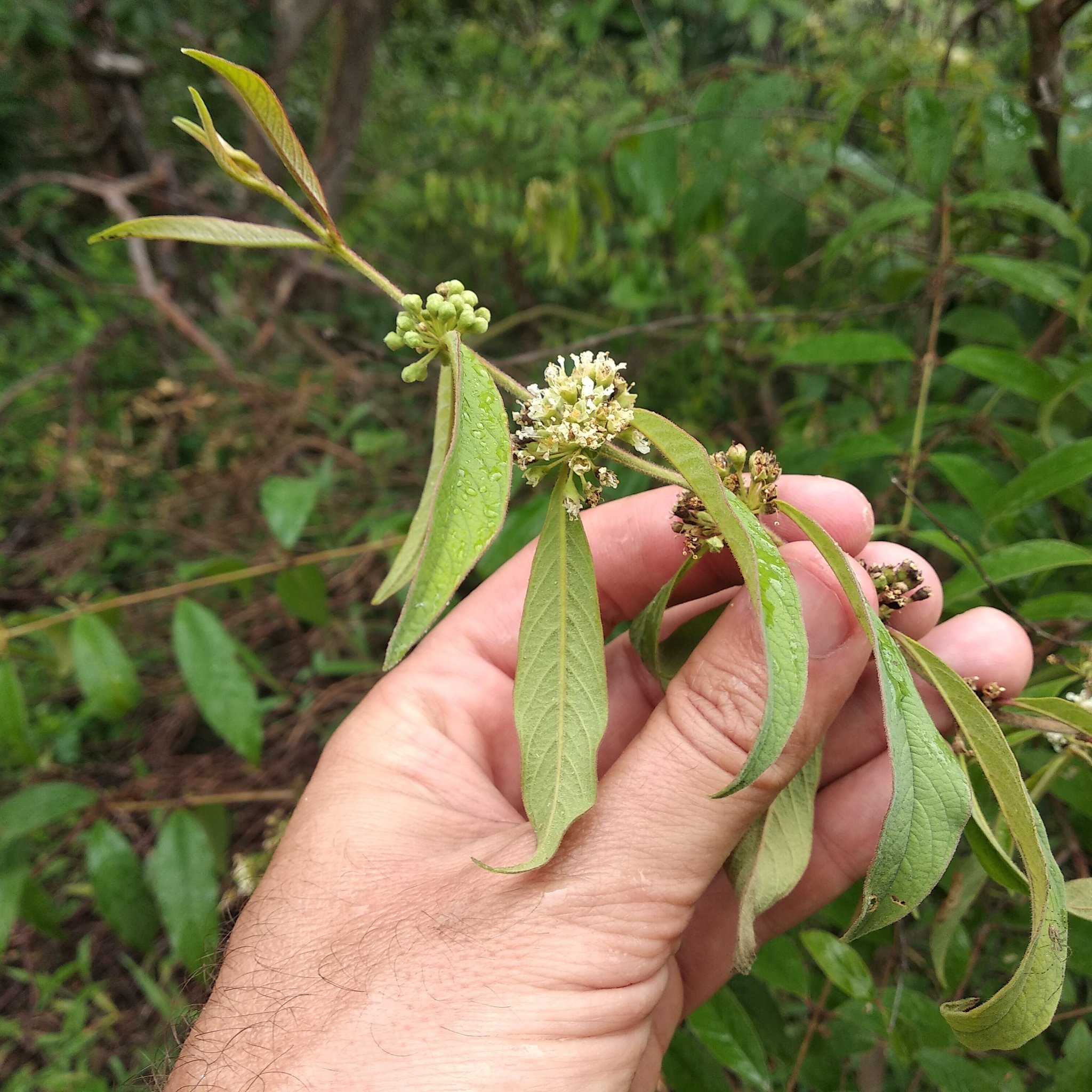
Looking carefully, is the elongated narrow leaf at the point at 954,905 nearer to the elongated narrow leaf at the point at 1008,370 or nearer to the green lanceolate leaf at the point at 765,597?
the green lanceolate leaf at the point at 765,597

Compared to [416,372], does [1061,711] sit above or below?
below

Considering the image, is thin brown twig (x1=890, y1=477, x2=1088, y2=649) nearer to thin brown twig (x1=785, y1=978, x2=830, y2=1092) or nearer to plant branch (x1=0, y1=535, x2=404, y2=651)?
thin brown twig (x1=785, y1=978, x2=830, y2=1092)

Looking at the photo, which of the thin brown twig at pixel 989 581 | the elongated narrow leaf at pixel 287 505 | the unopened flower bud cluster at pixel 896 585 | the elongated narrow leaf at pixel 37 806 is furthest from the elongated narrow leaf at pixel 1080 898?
the elongated narrow leaf at pixel 37 806

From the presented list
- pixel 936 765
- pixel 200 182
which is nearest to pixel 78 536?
pixel 200 182

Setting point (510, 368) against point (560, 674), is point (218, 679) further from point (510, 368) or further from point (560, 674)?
point (510, 368)

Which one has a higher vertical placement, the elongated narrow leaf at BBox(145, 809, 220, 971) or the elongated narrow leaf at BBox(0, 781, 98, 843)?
the elongated narrow leaf at BBox(0, 781, 98, 843)

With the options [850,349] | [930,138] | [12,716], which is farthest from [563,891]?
[930,138]

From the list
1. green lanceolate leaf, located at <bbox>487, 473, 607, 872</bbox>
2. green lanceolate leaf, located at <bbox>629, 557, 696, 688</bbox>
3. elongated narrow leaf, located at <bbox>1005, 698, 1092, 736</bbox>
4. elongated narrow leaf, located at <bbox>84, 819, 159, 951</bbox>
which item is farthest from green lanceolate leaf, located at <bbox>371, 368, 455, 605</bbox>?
elongated narrow leaf, located at <bbox>84, 819, 159, 951</bbox>
